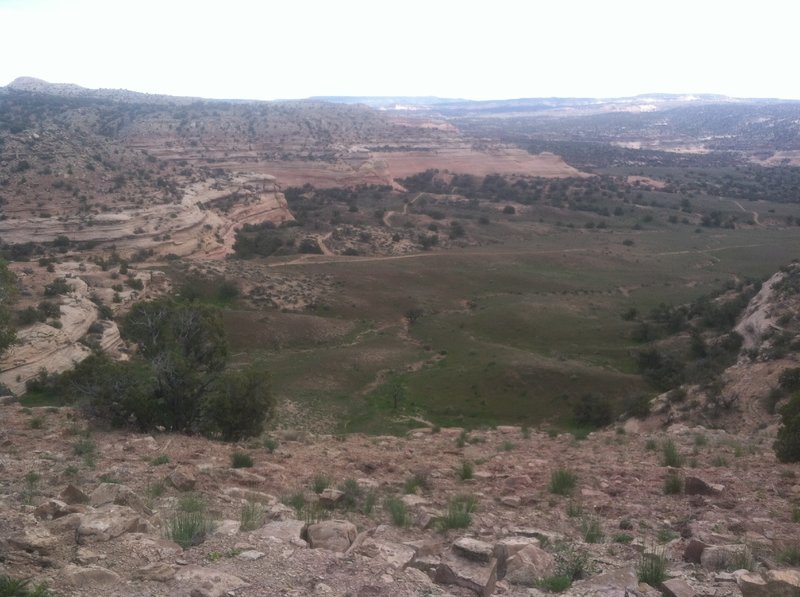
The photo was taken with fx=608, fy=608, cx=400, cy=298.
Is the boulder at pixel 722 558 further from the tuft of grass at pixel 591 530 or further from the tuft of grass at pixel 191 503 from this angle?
the tuft of grass at pixel 191 503

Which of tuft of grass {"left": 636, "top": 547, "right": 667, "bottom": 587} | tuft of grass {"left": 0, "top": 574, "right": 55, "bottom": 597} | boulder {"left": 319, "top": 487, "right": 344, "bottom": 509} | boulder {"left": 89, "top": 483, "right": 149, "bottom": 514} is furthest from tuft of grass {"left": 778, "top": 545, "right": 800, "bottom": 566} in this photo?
boulder {"left": 89, "top": 483, "right": 149, "bottom": 514}

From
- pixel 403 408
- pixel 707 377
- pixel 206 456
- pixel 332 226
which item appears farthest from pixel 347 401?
pixel 332 226

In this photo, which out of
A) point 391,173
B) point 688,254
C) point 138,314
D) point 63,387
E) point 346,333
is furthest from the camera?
point 391,173

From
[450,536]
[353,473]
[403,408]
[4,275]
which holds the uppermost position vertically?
[4,275]

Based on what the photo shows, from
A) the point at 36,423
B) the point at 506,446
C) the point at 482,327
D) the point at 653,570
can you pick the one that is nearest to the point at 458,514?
the point at 653,570

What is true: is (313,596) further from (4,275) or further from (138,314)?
(4,275)

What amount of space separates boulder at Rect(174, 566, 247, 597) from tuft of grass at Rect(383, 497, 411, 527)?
8.98ft

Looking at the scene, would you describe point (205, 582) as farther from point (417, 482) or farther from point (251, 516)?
point (417, 482)

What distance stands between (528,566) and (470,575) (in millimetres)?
730

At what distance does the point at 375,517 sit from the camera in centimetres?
838

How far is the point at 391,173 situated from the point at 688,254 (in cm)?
5575

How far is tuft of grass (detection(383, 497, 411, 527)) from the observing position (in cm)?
802

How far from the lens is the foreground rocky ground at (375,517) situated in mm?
5926

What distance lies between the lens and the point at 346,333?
39094 millimetres
